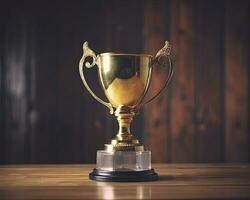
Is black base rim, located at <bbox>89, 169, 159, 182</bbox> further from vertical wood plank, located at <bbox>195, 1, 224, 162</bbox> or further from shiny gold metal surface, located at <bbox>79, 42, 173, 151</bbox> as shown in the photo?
vertical wood plank, located at <bbox>195, 1, 224, 162</bbox>

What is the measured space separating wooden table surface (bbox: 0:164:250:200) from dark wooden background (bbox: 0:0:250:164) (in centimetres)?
113

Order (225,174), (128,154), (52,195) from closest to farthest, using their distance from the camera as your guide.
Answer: (52,195)
(128,154)
(225,174)

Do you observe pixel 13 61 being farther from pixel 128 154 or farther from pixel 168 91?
pixel 128 154

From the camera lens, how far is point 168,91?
265cm

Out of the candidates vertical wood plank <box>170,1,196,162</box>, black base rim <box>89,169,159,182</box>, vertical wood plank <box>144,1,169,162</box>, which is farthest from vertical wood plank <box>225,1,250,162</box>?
black base rim <box>89,169,159,182</box>

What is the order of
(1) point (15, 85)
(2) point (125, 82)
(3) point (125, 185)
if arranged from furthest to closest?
(1) point (15, 85) < (2) point (125, 82) < (3) point (125, 185)

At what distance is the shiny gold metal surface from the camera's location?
1.29 m

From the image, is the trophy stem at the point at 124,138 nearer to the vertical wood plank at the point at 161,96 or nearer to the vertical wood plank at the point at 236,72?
the vertical wood plank at the point at 161,96

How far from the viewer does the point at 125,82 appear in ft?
4.25

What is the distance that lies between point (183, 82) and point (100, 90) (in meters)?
0.44

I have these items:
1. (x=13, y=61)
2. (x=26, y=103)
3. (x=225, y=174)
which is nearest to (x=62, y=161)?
(x=26, y=103)

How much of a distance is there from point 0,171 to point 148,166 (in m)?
0.44

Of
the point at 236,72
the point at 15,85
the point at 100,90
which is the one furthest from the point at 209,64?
the point at 15,85

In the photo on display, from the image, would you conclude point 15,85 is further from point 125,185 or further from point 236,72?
point 125,185
